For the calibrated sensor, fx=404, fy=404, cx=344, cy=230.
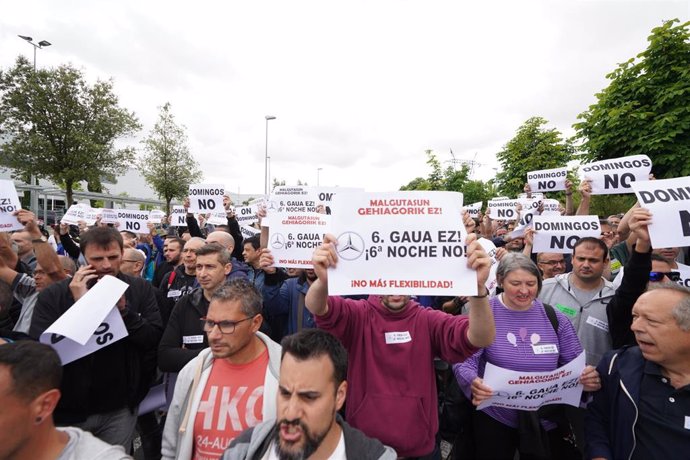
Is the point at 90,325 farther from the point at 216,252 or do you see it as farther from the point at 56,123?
the point at 56,123

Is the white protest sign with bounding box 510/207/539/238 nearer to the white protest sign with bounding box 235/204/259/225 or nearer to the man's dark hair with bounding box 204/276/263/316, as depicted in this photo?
the white protest sign with bounding box 235/204/259/225

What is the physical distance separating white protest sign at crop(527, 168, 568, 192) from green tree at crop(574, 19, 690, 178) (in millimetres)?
5779

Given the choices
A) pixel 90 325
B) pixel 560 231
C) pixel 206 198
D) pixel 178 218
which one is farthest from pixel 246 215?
pixel 90 325

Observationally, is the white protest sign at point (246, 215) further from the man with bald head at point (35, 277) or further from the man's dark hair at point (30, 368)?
the man's dark hair at point (30, 368)

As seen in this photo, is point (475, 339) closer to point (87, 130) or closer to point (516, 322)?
point (516, 322)

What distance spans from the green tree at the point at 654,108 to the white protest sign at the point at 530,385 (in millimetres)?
11717

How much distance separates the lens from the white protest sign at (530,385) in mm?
2908

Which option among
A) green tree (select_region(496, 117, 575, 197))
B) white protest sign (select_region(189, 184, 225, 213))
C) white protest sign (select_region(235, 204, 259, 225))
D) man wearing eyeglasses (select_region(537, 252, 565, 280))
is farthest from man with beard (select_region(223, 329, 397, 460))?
green tree (select_region(496, 117, 575, 197))

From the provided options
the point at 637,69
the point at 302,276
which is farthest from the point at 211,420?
the point at 637,69

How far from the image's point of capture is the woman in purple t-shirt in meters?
3.15

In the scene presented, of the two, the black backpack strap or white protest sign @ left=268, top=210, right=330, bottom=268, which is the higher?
white protest sign @ left=268, top=210, right=330, bottom=268

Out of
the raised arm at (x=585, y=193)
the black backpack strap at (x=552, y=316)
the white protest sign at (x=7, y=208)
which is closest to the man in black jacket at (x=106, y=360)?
the white protest sign at (x=7, y=208)

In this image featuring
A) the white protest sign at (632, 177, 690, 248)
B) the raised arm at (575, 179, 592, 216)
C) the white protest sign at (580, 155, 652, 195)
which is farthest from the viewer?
the raised arm at (575, 179, 592, 216)

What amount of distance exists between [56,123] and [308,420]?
78.2 ft
